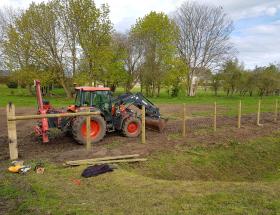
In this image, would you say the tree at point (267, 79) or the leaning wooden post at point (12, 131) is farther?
the tree at point (267, 79)

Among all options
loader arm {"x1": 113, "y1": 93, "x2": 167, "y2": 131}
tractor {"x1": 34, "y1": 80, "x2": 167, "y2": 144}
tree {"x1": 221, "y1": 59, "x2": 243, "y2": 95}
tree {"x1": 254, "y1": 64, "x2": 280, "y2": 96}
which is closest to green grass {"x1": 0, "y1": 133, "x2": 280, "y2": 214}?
tractor {"x1": 34, "y1": 80, "x2": 167, "y2": 144}

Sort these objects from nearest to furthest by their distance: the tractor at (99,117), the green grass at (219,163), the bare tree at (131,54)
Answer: the green grass at (219,163) → the tractor at (99,117) → the bare tree at (131,54)

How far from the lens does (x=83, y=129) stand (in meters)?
Answer: 10.5

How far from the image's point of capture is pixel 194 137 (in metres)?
12.2

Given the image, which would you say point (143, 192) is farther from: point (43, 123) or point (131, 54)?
point (131, 54)

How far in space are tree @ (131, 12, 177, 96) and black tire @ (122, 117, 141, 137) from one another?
2671 cm

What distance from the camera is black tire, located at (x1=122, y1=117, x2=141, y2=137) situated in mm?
11594

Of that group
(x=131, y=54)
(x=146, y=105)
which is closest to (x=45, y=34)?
(x=131, y=54)

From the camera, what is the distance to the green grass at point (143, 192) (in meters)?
5.24

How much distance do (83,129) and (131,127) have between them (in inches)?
81.9

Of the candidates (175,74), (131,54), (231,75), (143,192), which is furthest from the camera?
(231,75)

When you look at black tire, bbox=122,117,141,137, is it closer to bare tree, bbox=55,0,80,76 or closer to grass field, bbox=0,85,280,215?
grass field, bbox=0,85,280,215

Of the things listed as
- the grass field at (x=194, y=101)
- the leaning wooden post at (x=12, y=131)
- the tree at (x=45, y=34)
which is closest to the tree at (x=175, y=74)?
the grass field at (x=194, y=101)

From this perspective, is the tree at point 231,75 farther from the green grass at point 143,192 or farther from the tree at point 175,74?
the green grass at point 143,192
